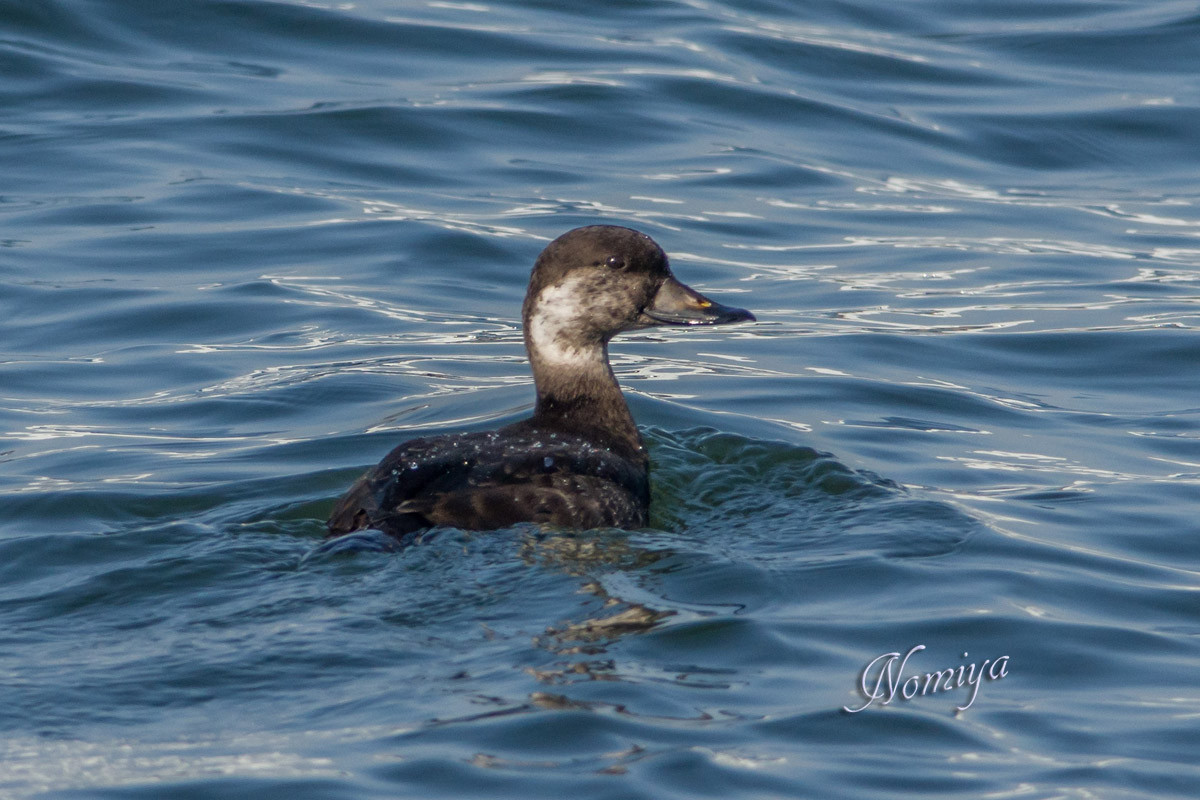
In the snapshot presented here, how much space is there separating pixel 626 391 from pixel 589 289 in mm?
1495

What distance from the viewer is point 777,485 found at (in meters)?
6.16

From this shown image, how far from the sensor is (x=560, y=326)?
602cm

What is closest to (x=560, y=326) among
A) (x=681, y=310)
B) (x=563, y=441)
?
(x=681, y=310)

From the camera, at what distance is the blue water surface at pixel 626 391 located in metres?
3.98

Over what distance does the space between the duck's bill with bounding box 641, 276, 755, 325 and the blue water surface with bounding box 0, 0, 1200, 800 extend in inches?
23.7

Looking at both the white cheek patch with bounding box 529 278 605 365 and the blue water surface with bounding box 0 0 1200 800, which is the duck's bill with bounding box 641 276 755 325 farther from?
the blue water surface with bounding box 0 0 1200 800

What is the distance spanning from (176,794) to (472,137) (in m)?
8.18

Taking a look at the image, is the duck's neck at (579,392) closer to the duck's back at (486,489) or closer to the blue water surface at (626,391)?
the blue water surface at (626,391)

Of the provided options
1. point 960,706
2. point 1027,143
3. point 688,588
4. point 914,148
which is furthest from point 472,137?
point 960,706
